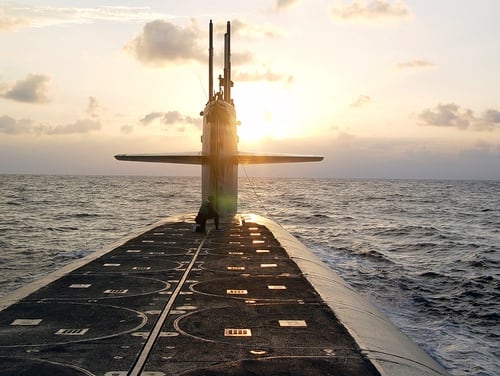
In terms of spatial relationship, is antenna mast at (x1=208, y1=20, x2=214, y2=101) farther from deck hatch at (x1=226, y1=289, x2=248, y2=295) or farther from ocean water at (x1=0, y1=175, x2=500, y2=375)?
deck hatch at (x1=226, y1=289, x2=248, y2=295)

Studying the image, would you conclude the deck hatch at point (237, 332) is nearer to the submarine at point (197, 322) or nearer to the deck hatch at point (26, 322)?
the submarine at point (197, 322)

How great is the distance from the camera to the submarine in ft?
26.0

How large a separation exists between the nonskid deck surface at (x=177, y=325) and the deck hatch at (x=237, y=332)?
2cm

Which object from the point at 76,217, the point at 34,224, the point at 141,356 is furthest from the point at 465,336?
the point at 76,217

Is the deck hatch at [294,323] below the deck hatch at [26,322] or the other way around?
below

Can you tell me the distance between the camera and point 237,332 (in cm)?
955

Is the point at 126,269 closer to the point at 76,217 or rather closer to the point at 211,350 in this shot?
the point at 211,350

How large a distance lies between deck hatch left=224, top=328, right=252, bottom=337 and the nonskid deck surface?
0.06 feet

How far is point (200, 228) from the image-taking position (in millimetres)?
25703

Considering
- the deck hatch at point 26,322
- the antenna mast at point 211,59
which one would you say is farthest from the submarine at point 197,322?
the antenna mast at point 211,59

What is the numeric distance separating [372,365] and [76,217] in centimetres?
4783

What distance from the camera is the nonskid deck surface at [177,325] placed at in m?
7.86

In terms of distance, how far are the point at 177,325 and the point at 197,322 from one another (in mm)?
448

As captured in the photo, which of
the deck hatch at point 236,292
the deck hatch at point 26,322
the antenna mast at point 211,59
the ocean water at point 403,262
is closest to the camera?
the deck hatch at point 26,322
